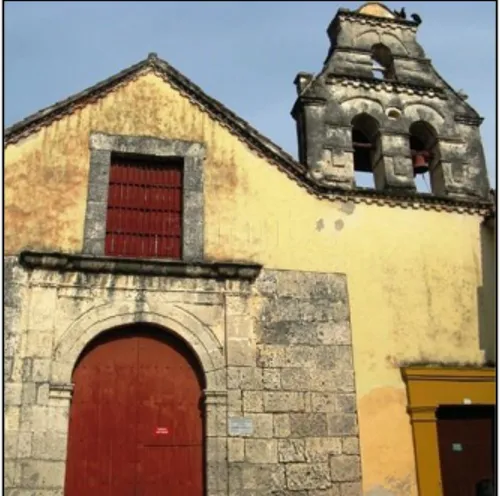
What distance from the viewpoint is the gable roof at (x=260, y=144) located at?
10578 mm

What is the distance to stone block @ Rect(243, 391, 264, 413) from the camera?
9.02m

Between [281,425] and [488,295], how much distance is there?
3726 mm

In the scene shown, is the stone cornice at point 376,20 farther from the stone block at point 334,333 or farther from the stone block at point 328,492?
the stone block at point 328,492

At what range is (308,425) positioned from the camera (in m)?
9.10

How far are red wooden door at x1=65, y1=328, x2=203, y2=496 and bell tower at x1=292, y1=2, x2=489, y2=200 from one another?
3687 millimetres

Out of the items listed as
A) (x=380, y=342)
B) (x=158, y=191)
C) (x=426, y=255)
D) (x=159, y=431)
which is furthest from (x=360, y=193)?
(x=159, y=431)

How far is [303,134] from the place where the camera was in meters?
11.2

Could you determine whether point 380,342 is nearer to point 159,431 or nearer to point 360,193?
point 360,193

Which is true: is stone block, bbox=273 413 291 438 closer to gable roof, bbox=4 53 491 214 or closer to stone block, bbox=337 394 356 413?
stone block, bbox=337 394 356 413

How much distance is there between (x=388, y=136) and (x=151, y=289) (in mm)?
4608

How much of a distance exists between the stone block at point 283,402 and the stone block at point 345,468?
754mm

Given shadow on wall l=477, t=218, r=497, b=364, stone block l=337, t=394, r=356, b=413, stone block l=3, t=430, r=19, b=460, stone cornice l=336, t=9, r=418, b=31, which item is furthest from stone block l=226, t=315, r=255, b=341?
stone cornice l=336, t=9, r=418, b=31

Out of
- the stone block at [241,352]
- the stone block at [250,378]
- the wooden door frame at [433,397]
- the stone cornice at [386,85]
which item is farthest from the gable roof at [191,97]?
the wooden door frame at [433,397]

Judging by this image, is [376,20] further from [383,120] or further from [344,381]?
[344,381]
